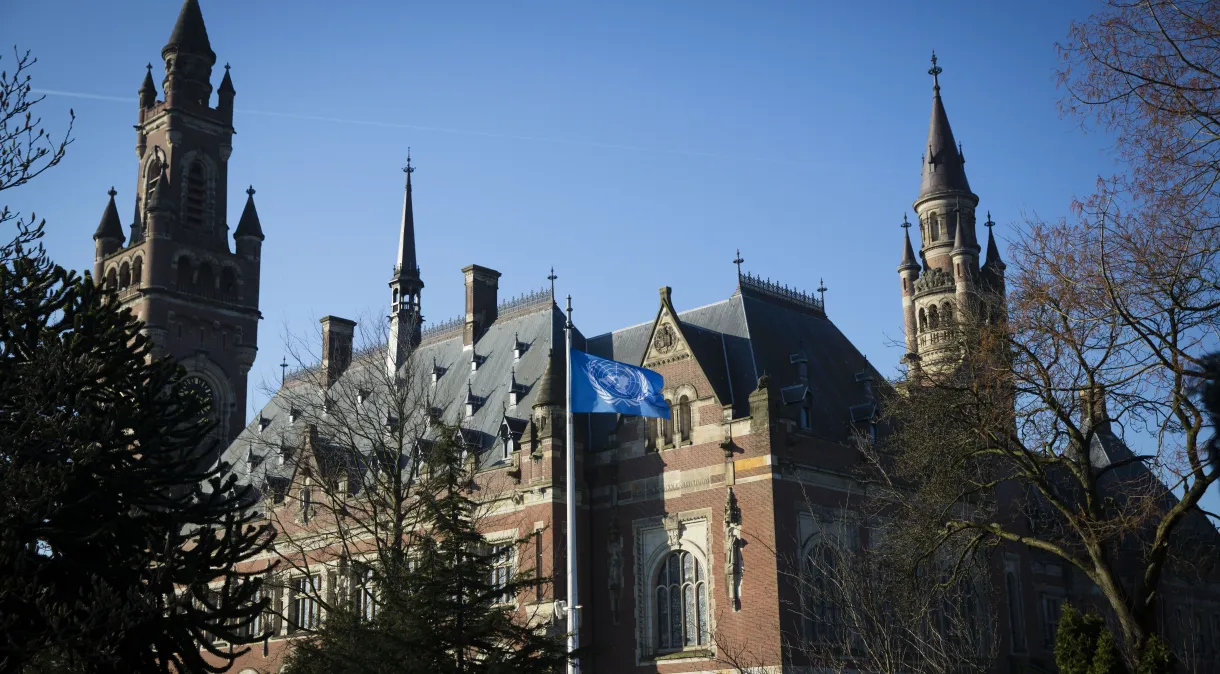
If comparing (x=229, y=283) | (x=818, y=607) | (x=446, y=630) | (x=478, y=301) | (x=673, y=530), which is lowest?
(x=446, y=630)

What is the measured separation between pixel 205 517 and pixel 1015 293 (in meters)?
13.8

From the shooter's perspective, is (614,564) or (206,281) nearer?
(614,564)

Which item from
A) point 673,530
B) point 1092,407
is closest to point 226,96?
point 673,530

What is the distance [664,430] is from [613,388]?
298 inches

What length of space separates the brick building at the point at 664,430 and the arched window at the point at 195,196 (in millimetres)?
211

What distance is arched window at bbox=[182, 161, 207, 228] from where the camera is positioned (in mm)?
67375

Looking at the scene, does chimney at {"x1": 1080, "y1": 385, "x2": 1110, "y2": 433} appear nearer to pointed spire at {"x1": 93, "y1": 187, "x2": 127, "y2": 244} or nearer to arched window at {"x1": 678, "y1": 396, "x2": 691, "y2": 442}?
arched window at {"x1": 678, "y1": 396, "x2": 691, "y2": 442}

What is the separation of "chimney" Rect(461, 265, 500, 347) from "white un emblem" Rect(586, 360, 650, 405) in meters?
19.9

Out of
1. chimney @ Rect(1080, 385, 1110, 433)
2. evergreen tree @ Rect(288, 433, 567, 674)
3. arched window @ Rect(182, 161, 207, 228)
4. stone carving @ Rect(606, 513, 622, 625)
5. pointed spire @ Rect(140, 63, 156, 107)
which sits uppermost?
pointed spire @ Rect(140, 63, 156, 107)

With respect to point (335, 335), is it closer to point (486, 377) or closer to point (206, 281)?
point (206, 281)

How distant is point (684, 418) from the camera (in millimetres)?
44562

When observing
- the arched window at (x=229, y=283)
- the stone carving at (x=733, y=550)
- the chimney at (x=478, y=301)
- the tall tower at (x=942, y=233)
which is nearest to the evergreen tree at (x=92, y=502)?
the stone carving at (x=733, y=550)

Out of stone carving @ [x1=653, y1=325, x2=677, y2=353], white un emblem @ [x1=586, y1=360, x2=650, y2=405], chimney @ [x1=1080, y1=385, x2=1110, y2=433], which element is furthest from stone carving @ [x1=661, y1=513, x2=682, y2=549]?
chimney @ [x1=1080, y1=385, x2=1110, y2=433]

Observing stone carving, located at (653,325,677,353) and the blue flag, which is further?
stone carving, located at (653,325,677,353)
